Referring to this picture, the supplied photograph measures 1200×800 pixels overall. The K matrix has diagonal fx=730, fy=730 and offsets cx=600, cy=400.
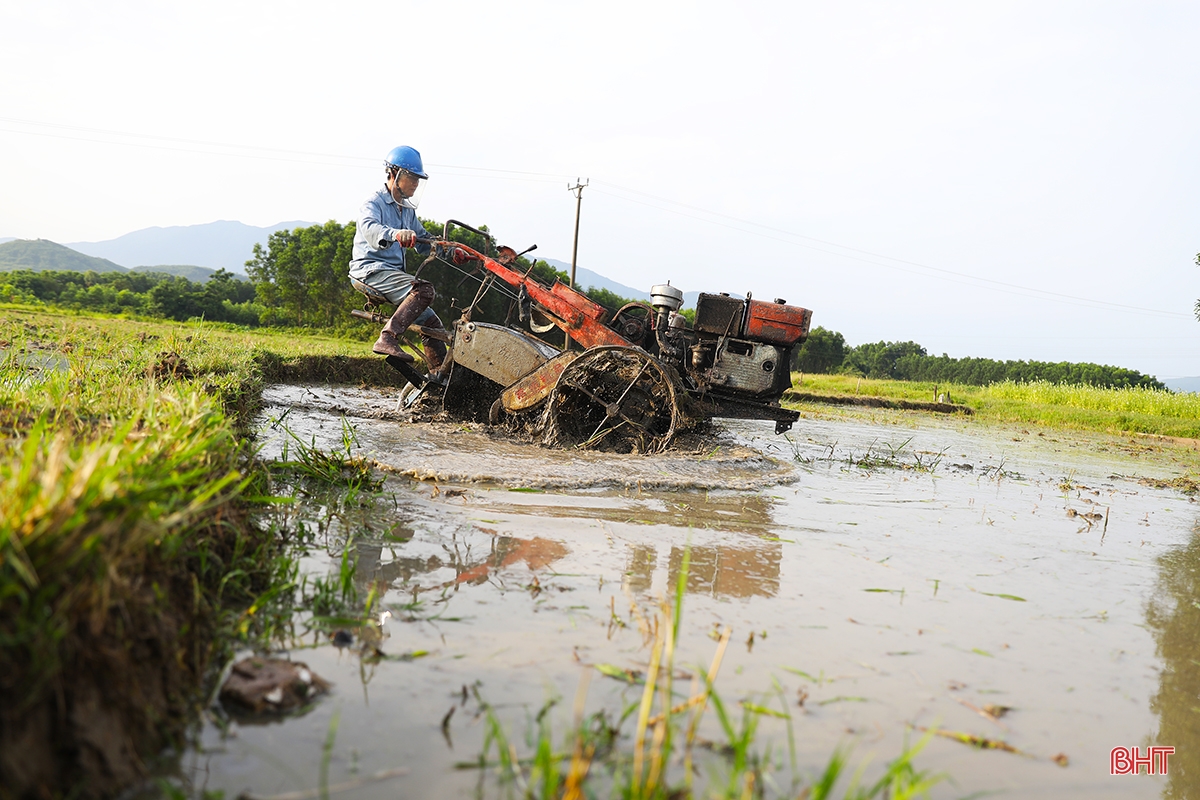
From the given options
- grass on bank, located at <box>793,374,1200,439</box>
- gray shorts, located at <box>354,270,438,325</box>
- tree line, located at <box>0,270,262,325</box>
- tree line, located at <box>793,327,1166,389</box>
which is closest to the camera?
gray shorts, located at <box>354,270,438,325</box>

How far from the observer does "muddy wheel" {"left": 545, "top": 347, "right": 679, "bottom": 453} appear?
6.68 meters

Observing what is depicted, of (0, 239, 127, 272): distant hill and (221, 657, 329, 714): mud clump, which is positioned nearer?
(221, 657, 329, 714): mud clump

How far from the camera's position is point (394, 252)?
24.8 feet

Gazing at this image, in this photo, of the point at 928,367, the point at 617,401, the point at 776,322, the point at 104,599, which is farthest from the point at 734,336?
the point at 928,367

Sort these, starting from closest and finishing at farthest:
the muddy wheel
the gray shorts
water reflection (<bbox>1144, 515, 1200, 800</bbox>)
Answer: water reflection (<bbox>1144, 515, 1200, 800</bbox>)
the muddy wheel
the gray shorts

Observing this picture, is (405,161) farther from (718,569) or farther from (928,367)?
(928,367)

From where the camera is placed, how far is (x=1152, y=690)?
2.49m

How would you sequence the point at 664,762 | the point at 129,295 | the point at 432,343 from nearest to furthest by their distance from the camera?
the point at 664,762
the point at 432,343
the point at 129,295

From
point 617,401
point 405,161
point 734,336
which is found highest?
point 405,161

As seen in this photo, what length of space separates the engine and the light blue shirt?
8.27 ft

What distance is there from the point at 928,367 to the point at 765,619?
85825 millimetres

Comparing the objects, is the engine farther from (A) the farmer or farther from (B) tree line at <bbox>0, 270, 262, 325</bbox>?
(B) tree line at <bbox>0, 270, 262, 325</bbox>

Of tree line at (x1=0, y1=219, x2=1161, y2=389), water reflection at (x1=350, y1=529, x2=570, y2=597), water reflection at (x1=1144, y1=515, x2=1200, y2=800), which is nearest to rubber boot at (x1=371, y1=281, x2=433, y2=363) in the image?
water reflection at (x1=350, y1=529, x2=570, y2=597)

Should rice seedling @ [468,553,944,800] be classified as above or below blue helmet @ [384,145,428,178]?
below
